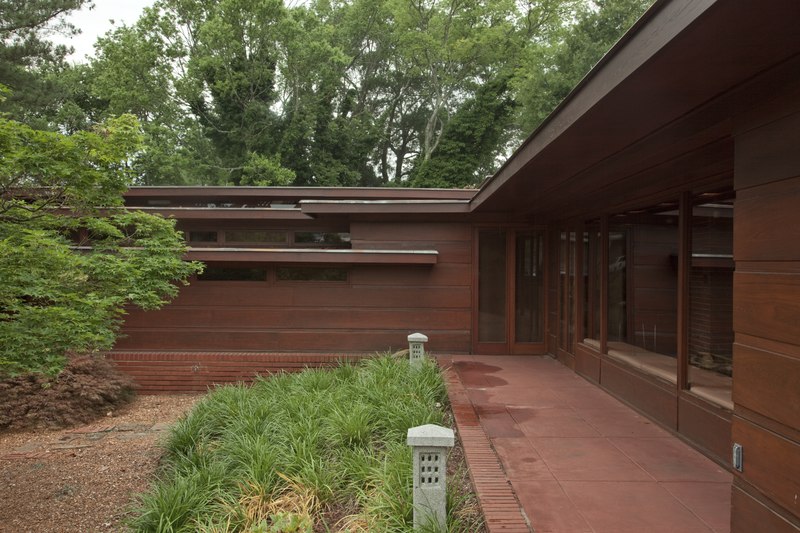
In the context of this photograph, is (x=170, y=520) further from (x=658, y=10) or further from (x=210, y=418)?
(x=658, y=10)

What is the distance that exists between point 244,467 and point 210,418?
1642mm

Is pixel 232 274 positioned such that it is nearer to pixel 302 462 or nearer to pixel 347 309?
pixel 347 309

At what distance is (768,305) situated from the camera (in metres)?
2.50

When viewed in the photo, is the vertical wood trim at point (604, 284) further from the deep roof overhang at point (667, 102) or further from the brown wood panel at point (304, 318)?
the brown wood panel at point (304, 318)

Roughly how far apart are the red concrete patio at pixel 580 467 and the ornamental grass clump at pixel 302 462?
279mm

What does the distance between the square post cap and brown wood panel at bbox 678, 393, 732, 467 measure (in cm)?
215

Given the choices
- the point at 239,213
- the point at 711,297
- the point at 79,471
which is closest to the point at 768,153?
the point at 711,297

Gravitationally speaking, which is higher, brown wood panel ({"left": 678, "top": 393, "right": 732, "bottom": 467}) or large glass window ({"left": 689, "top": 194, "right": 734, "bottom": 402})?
large glass window ({"left": 689, "top": 194, "right": 734, "bottom": 402})

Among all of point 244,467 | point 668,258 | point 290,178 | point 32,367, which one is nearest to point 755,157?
point 668,258

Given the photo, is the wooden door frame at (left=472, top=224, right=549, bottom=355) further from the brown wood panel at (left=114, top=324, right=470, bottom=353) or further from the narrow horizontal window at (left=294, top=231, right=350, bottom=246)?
the narrow horizontal window at (left=294, top=231, right=350, bottom=246)

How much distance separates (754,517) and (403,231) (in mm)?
7210

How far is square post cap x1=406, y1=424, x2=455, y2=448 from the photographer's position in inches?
130

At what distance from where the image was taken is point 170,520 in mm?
4094

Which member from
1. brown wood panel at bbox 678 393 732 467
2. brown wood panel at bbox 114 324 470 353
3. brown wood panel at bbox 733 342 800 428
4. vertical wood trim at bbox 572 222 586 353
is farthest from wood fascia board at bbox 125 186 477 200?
brown wood panel at bbox 733 342 800 428
